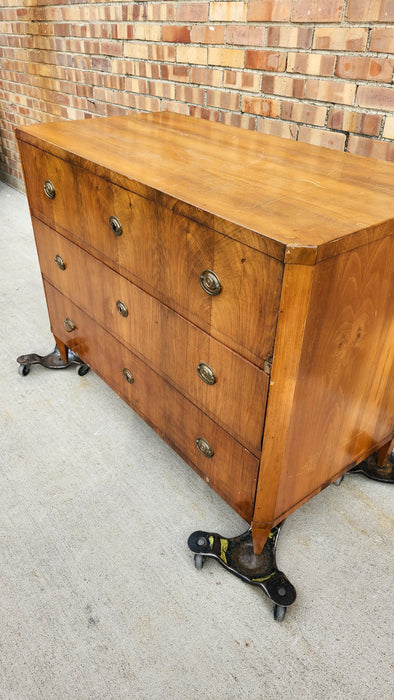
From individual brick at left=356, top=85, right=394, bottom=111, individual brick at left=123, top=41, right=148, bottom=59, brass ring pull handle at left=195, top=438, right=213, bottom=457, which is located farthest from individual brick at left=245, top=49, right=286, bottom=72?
brass ring pull handle at left=195, top=438, right=213, bottom=457

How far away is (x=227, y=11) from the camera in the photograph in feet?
5.67

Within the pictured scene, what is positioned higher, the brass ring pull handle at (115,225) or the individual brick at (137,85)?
the individual brick at (137,85)

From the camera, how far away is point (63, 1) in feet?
8.72

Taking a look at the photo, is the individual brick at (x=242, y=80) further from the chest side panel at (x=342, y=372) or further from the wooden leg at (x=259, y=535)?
the wooden leg at (x=259, y=535)

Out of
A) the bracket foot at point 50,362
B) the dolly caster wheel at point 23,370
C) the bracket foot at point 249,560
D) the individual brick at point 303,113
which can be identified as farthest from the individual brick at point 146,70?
the bracket foot at point 249,560

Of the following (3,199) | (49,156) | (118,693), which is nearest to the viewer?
(118,693)

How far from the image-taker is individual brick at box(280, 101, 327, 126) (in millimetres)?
1558

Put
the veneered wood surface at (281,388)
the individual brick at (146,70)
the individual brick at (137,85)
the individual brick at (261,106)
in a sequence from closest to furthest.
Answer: the veneered wood surface at (281,388), the individual brick at (261,106), the individual brick at (146,70), the individual brick at (137,85)

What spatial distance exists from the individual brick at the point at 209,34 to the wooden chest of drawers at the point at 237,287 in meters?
0.39

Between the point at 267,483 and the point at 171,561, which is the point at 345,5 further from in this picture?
the point at 171,561

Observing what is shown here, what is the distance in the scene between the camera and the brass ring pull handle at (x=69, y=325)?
186 cm

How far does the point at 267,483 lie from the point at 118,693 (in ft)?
1.88

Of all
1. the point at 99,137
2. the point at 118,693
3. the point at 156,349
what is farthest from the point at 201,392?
the point at 99,137

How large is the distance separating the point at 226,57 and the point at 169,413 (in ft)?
4.33
